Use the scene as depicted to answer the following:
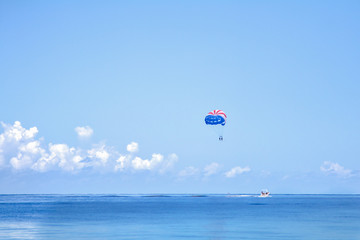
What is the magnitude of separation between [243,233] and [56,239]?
19.4m

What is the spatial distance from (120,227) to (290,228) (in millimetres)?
19517

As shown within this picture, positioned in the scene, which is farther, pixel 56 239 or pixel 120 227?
pixel 120 227

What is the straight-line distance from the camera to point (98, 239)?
158ft

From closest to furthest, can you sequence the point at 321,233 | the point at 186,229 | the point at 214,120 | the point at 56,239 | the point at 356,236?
the point at 56,239, the point at 356,236, the point at 321,233, the point at 186,229, the point at 214,120

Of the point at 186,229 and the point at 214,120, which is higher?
the point at 214,120

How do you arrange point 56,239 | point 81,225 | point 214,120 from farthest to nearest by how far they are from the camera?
point 214,120 < point 81,225 < point 56,239

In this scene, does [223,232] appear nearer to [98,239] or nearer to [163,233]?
[163,233]

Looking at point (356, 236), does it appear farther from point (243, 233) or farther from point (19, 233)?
point (19, 233)

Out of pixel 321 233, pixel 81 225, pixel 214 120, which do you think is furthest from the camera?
pixel 214 120

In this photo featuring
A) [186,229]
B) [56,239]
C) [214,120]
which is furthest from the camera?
[214,120]

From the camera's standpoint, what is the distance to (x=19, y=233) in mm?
52406

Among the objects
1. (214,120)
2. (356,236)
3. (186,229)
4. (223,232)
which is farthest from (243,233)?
(214,120)

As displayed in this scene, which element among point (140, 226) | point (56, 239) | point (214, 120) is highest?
point (214, 120)

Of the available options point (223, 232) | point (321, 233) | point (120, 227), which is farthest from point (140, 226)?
point (321, 233)
